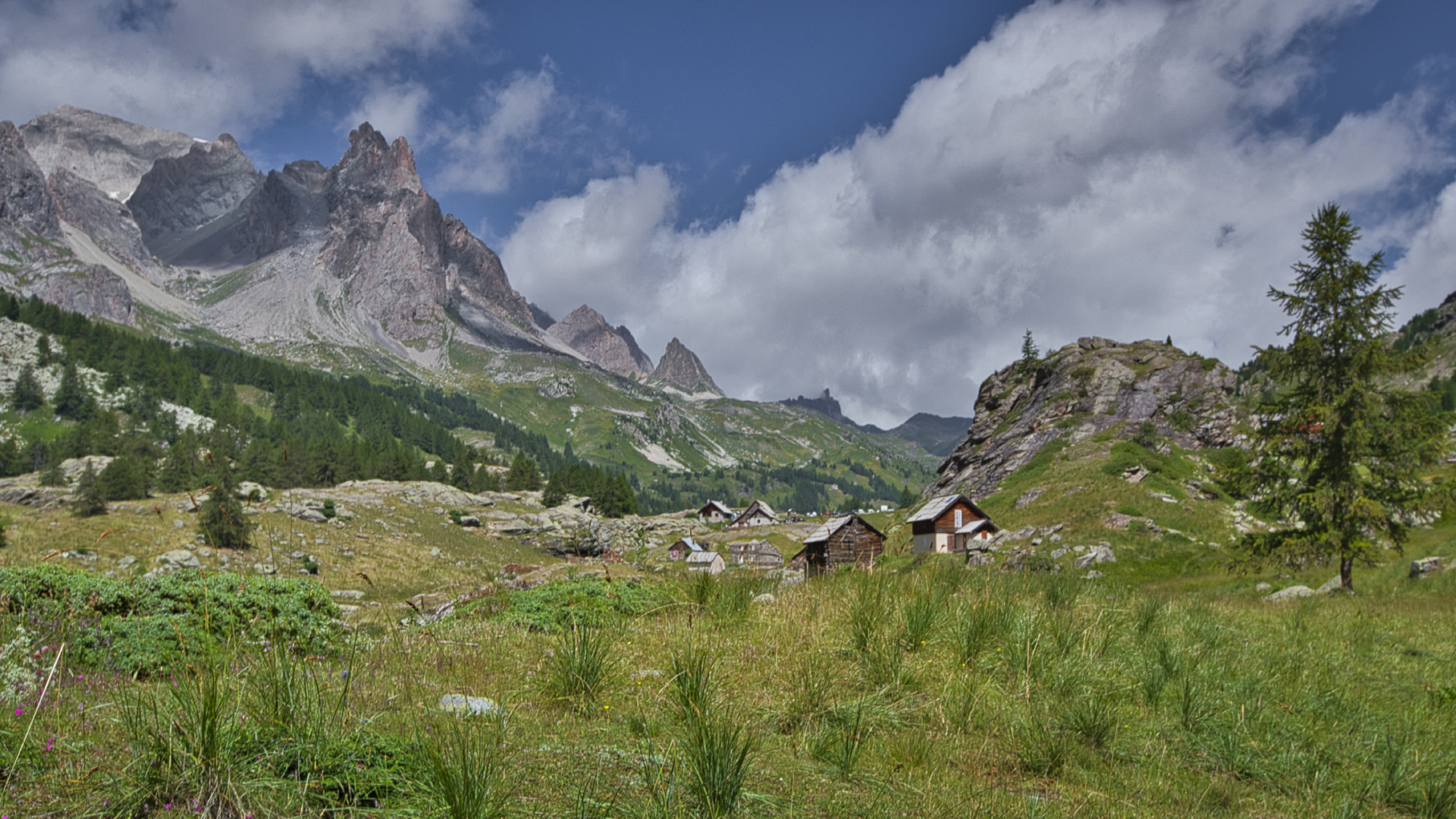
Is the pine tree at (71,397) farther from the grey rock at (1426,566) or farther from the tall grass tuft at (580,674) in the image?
the grey rock at (1426,566)

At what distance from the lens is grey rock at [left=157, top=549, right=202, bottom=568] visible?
3666 centimetres

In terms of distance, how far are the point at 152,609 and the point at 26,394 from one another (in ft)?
615

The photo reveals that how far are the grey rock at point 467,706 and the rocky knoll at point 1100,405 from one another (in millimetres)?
70075

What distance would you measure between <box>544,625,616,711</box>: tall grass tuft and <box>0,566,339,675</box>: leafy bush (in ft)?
9.40

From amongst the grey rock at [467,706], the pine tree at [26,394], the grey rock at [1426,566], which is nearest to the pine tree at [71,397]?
A: the pine tree at [26,394]

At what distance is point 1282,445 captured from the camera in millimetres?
26078

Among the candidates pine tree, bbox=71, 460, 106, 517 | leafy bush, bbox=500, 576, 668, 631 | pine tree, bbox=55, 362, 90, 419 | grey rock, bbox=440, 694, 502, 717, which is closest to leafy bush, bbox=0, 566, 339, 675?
leafy bush, bbox=500, 576, 668, 631

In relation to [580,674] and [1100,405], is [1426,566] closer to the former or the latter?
[580,674]

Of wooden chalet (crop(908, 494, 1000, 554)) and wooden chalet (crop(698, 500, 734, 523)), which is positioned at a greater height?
wooden chalet (crop(698, 500, 734, 523))

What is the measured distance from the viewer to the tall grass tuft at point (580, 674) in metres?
5.76

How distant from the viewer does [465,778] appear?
132 inches

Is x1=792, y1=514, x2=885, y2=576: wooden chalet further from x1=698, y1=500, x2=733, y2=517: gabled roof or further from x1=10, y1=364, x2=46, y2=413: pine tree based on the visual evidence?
x1=10, y1=364, x2=46, y2=413: pine tree

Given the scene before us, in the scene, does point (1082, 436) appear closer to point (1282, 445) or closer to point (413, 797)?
point (1282, 445)

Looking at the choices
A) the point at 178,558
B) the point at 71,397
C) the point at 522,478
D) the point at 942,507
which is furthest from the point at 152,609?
the point at 71,397
